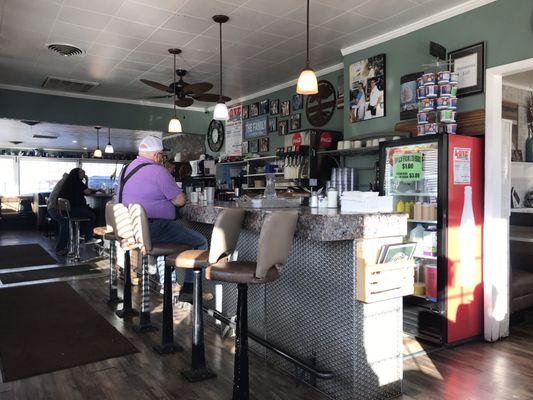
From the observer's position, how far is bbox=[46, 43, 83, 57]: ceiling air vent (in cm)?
578

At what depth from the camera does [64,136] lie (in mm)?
13828

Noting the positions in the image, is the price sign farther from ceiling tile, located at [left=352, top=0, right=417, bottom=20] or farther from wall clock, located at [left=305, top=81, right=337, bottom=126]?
wall clock, located at [left=305, top=81, right=337, bottom=126]

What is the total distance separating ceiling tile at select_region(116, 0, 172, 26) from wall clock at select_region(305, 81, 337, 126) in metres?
2.77

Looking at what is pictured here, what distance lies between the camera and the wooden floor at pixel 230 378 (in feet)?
8.93

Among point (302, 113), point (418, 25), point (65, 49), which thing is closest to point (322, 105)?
point (302, 113)

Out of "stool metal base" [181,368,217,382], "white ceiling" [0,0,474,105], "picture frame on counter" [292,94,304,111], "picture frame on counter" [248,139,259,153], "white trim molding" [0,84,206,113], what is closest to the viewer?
"stool metal base" [181,368,217,382]

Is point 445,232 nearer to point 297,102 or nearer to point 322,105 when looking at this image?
point 322,105

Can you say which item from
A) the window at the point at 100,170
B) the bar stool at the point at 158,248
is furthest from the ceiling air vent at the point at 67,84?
the window at the point at 100,170

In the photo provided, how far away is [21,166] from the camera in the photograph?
56.3 ft

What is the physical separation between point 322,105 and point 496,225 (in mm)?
3531

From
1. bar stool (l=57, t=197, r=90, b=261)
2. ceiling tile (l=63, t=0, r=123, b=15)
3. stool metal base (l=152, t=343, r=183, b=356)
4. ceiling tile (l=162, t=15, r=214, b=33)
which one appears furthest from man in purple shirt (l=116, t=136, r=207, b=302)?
bar stool (l=57, t=197, r=90, b=261)

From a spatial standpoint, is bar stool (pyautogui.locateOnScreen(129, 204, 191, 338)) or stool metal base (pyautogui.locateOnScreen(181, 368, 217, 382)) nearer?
stool metal base (pyautogui.locateOnScreen(181, 368, 217, 382))

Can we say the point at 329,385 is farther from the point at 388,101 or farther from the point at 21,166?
the point at 21,166

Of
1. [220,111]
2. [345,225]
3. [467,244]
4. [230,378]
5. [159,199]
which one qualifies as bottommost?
[230,378]
